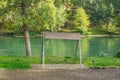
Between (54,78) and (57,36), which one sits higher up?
(57,36)

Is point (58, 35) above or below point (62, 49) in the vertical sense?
above

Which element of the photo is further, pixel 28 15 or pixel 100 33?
pixel 100 33

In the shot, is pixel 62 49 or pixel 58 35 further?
pixel 62 49

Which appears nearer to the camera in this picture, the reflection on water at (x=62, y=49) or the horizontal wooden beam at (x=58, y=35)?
the horizontal wooden beam at (x=58, y=35)

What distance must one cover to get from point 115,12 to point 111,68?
110 metres

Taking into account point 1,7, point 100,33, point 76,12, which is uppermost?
point 1,7

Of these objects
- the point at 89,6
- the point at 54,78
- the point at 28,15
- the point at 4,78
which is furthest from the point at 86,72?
the point at 89,6

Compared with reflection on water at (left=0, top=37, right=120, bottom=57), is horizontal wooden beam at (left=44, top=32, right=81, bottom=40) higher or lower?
higher

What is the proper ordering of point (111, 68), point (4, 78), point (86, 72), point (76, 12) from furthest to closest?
point (76, 12), point (111, 68), point (86, 72), point (4, 78)

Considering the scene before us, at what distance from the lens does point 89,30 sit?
114500 mm

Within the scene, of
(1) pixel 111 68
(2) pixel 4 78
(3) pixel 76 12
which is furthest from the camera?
(3) pixel 76 12

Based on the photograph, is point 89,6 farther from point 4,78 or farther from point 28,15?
point 4,78

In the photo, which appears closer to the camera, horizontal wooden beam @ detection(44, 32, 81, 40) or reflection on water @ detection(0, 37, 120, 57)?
horizontal wooden beam @ detection(44, 32, 81, 40)

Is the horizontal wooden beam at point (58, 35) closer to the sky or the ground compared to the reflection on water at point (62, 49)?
closer to the sky
